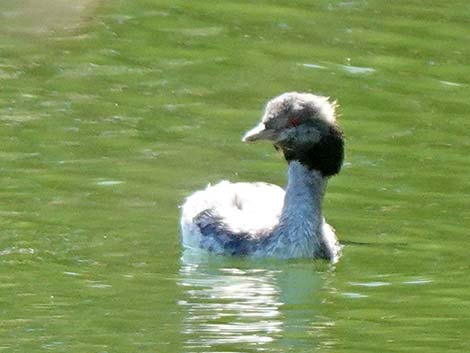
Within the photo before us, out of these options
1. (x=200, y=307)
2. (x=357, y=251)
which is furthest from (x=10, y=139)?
(x=200, y=307)

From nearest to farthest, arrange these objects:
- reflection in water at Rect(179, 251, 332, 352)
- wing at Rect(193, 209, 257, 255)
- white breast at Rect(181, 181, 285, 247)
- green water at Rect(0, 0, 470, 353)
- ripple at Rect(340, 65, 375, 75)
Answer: reflection in water at Rect(179, 251, 332, 352) < green water at Rect(0, 0, 470, 353) < wing at Rect(193, 209, 257, 255) < white breast at Rect(181, 181, 285, 247) < ripple at Rect(340, 65, 375, 75)

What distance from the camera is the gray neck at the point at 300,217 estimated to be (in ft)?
45.0

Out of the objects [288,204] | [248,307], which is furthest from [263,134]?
[248,307]

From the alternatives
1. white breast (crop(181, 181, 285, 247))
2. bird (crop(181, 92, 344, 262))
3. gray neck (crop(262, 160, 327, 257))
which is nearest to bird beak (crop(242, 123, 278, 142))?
bird (crop(181, 92, 344, 262))

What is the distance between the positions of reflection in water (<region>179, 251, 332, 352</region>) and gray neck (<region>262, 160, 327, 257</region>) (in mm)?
277

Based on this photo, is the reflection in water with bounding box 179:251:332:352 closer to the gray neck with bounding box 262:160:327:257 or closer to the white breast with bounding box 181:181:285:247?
the gray neck with bounding box 262:160:327:257

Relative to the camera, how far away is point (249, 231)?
1378 centimetres

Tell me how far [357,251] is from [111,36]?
22.8 feet

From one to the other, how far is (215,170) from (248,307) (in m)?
4.09

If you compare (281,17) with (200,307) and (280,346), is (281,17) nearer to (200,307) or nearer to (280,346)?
(200,307)

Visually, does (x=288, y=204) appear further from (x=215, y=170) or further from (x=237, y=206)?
(x=215, y=170)

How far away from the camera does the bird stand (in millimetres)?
13695

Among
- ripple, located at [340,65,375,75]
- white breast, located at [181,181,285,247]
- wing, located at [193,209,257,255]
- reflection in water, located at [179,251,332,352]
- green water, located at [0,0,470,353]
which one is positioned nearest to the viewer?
reflection in water, located at [179,251,332,352]

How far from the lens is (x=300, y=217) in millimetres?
13914
